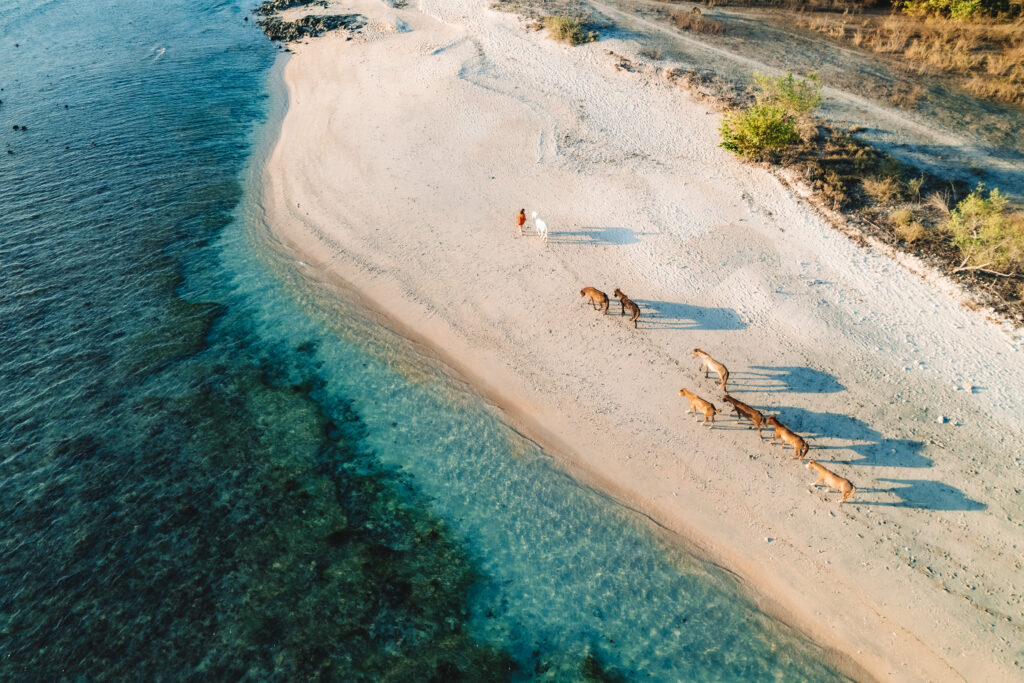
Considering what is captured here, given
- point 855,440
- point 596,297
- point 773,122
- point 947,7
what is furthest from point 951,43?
point 596,297

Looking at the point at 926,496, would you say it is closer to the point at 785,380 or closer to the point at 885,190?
the point at 785,380

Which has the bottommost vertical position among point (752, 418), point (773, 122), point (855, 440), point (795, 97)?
point (855, 440)

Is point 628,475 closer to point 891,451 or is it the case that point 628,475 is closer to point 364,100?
point 891,451

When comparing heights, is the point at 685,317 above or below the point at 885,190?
below

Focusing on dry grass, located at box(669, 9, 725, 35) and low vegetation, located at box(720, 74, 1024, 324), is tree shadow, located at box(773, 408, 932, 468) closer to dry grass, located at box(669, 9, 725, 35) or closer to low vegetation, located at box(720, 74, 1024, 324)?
low vegetation, located at box(720, 74, 1024, 324)

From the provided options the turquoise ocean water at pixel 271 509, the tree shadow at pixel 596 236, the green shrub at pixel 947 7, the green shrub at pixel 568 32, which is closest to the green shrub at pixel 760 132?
the tree shadow at pixel 596 236

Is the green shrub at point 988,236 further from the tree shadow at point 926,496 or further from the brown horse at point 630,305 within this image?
the brown horse at point 630,305

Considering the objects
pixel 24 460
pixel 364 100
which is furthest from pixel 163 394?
pixel 364 100

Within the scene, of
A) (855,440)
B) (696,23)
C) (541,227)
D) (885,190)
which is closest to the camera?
(855,440)
